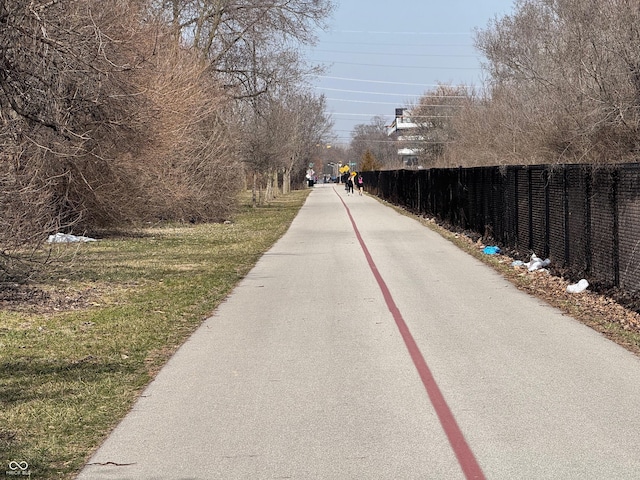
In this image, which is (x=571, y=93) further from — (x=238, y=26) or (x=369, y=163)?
(x=369, y=163)

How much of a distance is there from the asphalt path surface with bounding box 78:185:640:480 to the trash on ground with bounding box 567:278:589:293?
0.73 m

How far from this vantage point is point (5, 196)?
1112cm

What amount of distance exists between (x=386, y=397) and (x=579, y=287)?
7.21 meters

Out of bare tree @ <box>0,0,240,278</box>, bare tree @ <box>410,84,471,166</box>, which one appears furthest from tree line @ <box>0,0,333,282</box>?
bare tree @ <box>410,84,471,166</box>

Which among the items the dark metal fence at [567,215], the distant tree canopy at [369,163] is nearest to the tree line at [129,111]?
the dark metal fence at [567,215]

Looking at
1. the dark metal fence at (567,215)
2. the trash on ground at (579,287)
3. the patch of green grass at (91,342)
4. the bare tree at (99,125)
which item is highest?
the bare tree at (99,125)

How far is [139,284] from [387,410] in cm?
908

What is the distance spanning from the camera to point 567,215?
15.3 metres

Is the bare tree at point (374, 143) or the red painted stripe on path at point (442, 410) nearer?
the red painted stripe on path at point (442, 410)

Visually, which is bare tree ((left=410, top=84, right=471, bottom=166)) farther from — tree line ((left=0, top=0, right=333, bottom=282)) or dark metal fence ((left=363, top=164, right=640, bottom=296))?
dark metal fence ((left=363, top=164, right=640, bottom=296))

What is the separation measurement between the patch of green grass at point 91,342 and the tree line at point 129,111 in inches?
45.6

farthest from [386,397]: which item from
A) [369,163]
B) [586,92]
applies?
[369,163]

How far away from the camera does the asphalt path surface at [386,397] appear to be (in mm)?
5488

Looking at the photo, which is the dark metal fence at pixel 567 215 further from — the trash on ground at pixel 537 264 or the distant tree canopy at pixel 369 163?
the distant tree canopy at pixel 369 163
